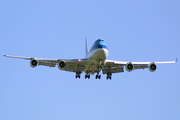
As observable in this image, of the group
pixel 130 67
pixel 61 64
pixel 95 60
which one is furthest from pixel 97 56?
pixel 130 67

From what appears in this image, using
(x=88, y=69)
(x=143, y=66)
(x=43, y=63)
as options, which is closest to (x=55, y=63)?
(x=43, y=63)

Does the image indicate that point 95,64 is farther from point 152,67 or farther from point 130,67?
point 152,67

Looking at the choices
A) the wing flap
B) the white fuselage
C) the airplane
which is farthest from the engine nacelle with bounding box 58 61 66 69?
the wing flap

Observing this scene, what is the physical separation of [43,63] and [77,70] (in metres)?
5.86

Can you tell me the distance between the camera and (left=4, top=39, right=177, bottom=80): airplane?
4875 cm

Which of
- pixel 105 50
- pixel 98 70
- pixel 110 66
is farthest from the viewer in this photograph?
pixel 110 66

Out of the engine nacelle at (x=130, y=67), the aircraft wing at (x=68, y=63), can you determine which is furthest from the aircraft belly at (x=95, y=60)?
the engine nacelle at (x=130, y=67)

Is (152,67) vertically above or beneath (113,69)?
above

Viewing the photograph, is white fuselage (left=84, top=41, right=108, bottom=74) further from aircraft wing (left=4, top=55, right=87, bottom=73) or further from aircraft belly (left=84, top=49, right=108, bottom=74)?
aircraft wing (left=4, top=55, right=87, bottom=73)

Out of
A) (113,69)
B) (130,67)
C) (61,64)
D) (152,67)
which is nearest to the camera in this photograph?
(61,64)

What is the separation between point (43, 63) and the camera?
54.0 meters

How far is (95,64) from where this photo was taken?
166 feet

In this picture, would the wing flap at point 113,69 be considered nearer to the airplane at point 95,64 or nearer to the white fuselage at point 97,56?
the airplane at point 95,64

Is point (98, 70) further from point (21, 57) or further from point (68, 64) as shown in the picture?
point (21, 57)
